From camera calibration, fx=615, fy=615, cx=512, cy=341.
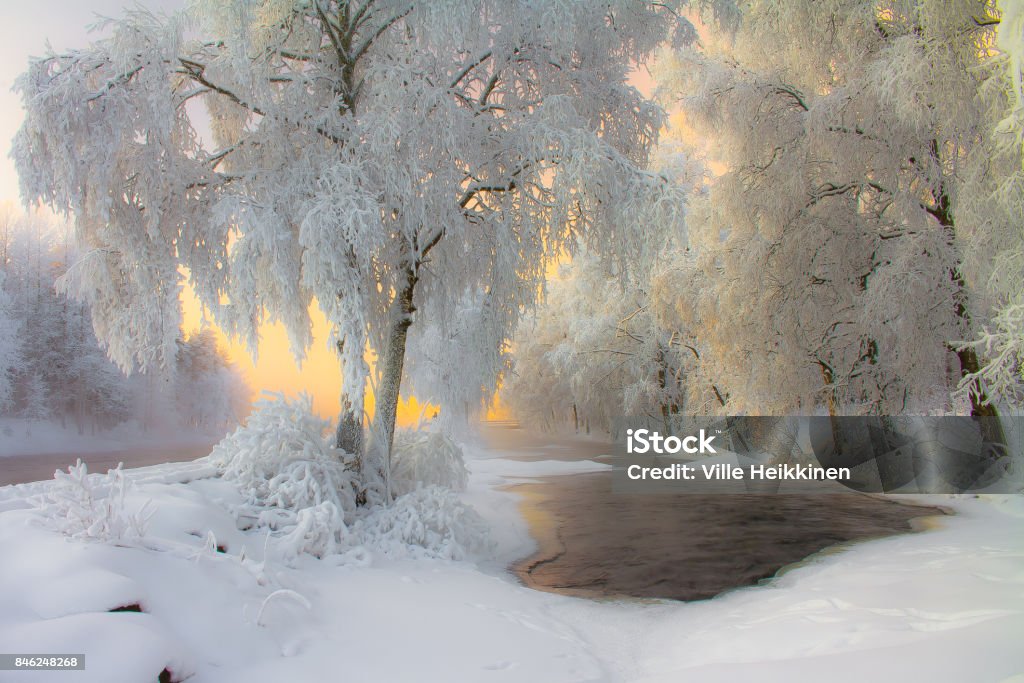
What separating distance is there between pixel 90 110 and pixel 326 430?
3.56 meters

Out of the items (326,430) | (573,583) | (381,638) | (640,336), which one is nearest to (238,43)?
(326,430)

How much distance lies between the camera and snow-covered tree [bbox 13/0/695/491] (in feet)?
17.5

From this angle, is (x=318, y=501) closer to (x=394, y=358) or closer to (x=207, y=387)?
(x=394, y=358)

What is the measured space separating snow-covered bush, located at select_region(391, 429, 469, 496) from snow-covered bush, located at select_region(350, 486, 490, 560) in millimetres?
633

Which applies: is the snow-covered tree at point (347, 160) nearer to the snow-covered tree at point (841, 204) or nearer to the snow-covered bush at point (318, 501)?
the snow-covered bush at point (318, 501)

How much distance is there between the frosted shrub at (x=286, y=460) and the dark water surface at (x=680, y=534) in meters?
1.99

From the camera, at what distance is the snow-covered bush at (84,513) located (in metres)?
3.11

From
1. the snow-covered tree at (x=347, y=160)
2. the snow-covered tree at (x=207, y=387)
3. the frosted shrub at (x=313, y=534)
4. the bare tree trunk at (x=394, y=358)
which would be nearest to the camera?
the frosted shrub at (x=313, y=534)

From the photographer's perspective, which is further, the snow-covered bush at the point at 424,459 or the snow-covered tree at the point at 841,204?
the snow-covered tree at the point at 841,204

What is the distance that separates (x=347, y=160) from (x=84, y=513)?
3.85 m

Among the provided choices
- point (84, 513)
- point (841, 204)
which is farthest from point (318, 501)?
point (841, 204)

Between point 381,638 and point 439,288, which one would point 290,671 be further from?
point 439,288

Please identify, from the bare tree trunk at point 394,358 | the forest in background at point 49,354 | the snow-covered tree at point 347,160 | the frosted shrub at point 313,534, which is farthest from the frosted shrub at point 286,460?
the forest in background at point 49,354

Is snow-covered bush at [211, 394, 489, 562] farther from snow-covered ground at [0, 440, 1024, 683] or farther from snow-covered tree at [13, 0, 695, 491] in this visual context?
snow-covered tree at [13, 0, 695, 491]
